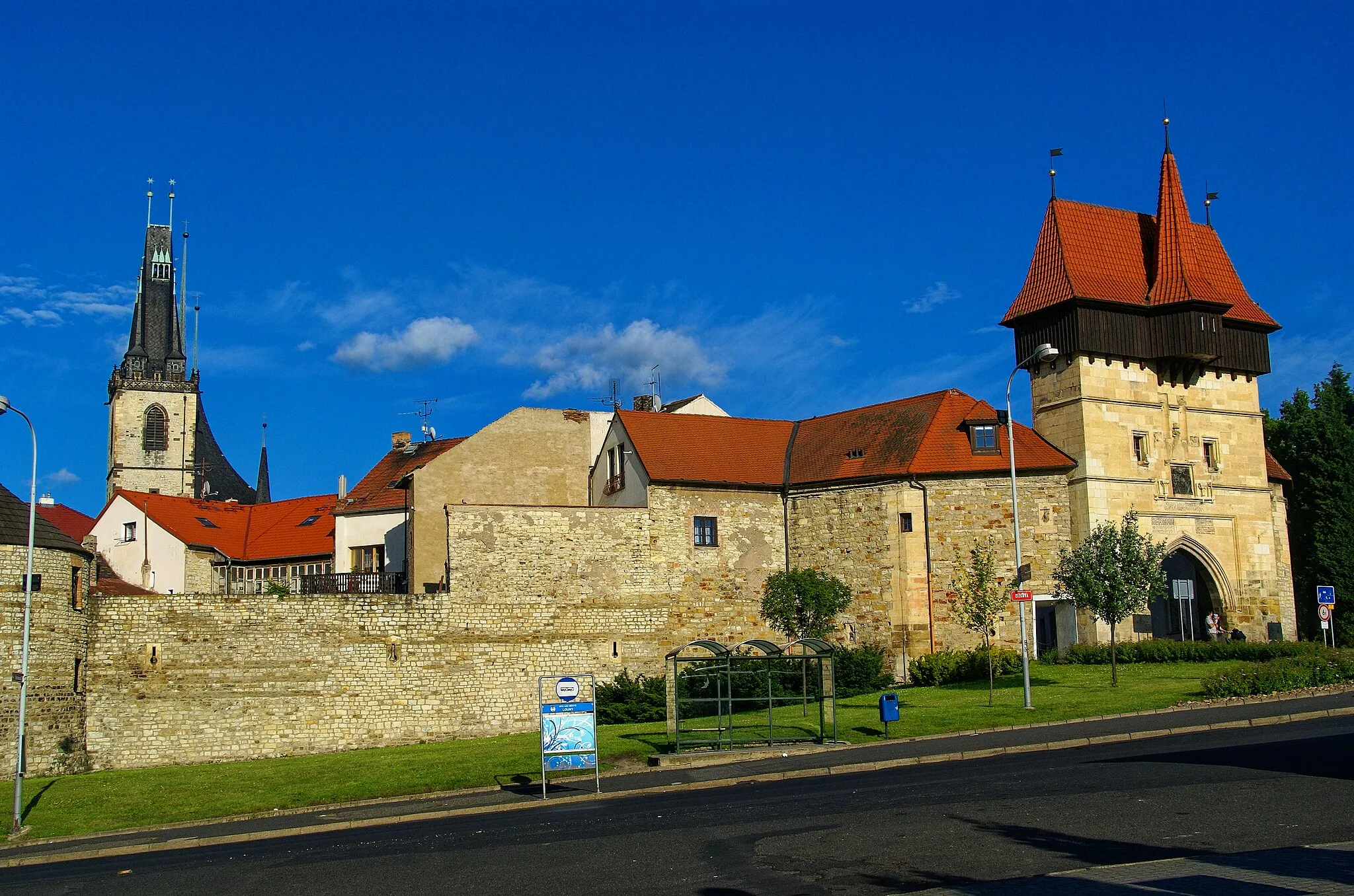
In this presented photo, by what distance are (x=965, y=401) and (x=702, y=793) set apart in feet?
88.9

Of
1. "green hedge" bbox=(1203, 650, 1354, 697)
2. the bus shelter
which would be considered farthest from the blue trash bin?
"green hedge" bbox=(1203, 650, 1354, 697)

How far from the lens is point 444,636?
39.2 m

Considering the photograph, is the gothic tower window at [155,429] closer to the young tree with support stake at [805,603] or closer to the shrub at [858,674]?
the young tree with support stake at [805,603]

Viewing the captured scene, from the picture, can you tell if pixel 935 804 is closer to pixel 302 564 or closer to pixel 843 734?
pixel 843 734

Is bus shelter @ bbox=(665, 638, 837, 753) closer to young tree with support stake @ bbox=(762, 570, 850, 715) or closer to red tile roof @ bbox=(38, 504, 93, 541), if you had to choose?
young tree with support stake @ bbox=(762, 570, 850, 715)

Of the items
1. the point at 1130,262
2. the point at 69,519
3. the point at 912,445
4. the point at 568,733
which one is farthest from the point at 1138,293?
the point at 69,519

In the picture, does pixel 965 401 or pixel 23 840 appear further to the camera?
pixel 965 401

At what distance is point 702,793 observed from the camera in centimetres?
2141

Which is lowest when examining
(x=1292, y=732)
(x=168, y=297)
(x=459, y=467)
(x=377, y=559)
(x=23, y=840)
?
(x=23, y=840)

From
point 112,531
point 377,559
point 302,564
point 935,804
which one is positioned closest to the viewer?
point 935,804

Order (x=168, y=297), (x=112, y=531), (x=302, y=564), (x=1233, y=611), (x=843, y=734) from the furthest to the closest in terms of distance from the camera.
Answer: (x=168, y=297), (x=112, y=531), (x=302, y=564), (x=1233, y=611), (x=843, y=734)

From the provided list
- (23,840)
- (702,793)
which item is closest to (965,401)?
(702,793)

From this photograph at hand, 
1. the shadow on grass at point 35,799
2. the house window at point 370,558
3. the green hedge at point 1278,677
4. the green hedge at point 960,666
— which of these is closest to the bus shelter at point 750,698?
the green hedge at point 960,666

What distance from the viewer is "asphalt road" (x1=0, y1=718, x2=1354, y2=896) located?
13875 mm
